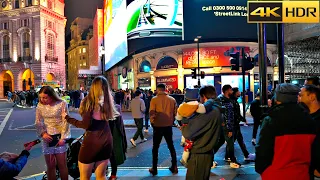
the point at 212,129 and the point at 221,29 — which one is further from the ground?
the point at 221,29

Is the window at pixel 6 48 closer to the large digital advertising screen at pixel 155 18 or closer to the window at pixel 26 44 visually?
the window at pixel 26 44

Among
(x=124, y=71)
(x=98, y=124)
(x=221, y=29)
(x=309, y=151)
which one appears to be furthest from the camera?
(x=124, y=71)

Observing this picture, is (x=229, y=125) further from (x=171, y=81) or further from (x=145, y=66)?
(x=145, y=66)

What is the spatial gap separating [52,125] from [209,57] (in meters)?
29.6

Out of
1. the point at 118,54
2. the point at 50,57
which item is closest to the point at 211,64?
the point at 118,54

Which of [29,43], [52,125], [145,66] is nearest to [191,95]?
[52,125]

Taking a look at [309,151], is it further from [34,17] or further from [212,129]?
[34,17]

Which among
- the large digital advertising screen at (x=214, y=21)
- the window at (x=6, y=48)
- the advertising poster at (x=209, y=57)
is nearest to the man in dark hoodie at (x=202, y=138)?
the advertising poster at (x=209, y=57)

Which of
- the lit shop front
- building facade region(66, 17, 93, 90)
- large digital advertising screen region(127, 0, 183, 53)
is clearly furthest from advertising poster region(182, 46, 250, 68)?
building facade region(66, 17, 93, 90)

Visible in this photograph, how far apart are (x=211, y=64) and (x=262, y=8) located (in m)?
28.3

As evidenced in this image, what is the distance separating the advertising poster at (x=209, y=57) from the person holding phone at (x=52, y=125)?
94.9 feet

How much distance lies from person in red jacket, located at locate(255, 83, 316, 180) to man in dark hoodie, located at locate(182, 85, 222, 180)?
1031 millimetres

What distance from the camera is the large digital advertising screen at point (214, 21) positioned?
3559cm

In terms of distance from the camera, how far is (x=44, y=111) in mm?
4422
